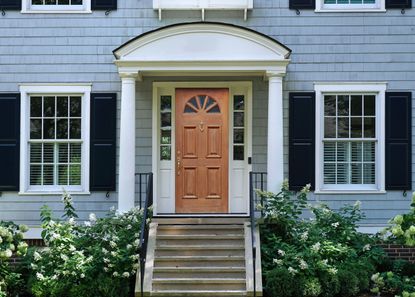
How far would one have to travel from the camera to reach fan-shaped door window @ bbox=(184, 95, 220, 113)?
36.0 ft

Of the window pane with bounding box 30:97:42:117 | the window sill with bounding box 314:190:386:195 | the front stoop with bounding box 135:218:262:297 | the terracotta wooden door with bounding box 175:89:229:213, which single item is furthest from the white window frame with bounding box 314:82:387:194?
the window pane with bounding box 30:97:42:117

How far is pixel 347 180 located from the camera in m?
10.9

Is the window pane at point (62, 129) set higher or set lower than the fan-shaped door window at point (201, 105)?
lower

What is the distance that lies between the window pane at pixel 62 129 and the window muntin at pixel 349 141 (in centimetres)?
460

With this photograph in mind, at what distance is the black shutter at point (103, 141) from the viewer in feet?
34.9

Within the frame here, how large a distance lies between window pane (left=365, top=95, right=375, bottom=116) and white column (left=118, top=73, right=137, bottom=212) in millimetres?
4140

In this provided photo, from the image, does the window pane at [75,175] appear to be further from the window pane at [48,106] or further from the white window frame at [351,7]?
the white window frame at [351,7]

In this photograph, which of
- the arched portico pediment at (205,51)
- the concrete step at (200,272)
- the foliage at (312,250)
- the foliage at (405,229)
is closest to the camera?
the foliage at (405,229)

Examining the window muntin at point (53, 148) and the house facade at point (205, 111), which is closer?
the house facade at point (205, 111)

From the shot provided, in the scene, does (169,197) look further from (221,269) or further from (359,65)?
(359,65)

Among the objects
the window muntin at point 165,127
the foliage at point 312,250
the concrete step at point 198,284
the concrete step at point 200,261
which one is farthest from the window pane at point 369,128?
the concrete step at point 198,284

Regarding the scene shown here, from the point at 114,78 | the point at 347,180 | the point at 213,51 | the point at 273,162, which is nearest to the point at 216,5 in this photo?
the point at 213,51

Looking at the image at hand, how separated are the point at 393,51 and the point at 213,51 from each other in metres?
→ 3.29

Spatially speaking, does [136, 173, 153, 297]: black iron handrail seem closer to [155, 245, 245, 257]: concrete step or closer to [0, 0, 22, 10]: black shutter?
[155, 245, 245, 257]: concrete step
